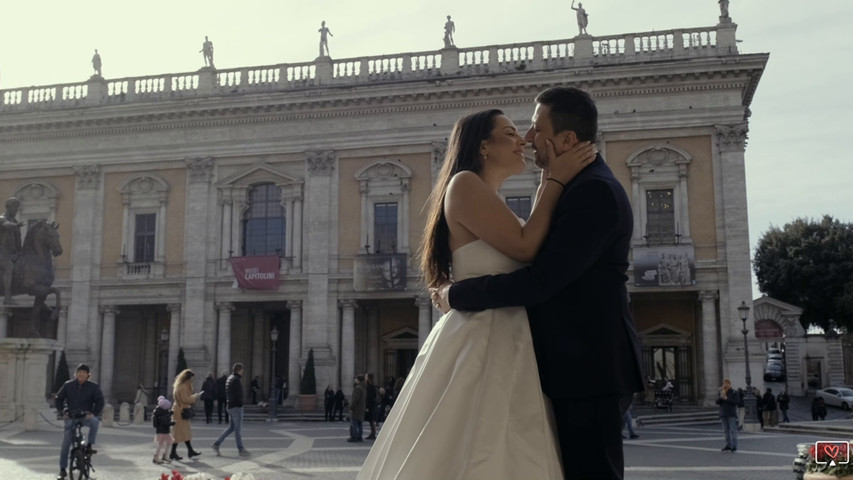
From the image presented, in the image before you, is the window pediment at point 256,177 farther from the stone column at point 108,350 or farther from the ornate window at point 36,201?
the ornate window at point 36,201

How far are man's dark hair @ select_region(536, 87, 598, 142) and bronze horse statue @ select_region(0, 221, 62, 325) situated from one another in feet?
66.4

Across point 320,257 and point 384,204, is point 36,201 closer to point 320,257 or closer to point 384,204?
point 320,257

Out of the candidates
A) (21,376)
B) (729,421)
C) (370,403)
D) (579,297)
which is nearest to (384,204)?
(370,403)

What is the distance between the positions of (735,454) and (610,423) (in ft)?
55.0

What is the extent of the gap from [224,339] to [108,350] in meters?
5.07

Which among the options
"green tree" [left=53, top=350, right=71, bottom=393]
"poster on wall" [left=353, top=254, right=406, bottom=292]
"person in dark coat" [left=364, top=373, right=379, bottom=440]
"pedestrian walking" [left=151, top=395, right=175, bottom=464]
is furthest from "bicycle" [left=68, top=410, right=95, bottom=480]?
"green tree" [left=53, top=350, right=71, bottom=393]

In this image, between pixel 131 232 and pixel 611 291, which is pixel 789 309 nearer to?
pixel 131 232

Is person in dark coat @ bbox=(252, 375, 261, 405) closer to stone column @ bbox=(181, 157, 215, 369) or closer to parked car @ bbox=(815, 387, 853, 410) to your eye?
stone column @ bbox=(181, 157, 215, 369)

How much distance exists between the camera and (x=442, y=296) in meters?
3.25

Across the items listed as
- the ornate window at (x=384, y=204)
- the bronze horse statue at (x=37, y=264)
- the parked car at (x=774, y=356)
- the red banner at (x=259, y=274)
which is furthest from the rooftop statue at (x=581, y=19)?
the parked car at (x=774, y=356)

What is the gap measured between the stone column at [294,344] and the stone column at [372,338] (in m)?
2.84

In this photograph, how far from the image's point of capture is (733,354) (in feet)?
100

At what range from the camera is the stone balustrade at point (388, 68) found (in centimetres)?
3281

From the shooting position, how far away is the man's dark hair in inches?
125
